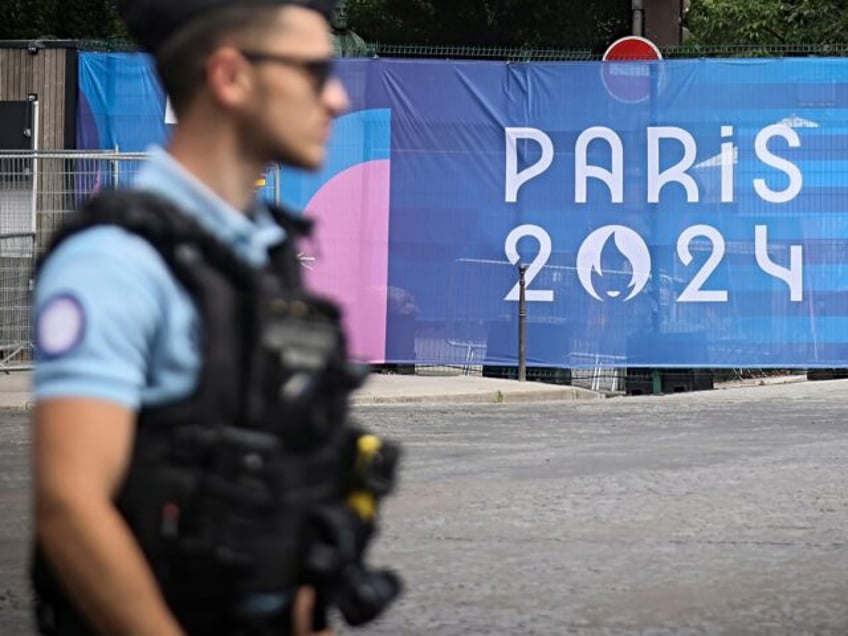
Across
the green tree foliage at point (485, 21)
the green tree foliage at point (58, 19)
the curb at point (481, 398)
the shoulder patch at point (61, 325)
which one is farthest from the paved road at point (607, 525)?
the green tree foliage at point (58, 19)

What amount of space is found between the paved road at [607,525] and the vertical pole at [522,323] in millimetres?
3163

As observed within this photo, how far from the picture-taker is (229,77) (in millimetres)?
2428

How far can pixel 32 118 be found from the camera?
817 inches

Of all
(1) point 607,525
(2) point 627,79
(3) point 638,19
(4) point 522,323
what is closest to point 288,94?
(1) point 607,525

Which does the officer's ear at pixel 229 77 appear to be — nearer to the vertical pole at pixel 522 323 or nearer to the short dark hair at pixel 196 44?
the short dark hair at pixel 196 44

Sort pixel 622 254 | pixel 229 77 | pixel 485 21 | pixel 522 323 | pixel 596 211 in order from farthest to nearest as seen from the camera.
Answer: pixel 485 21 → pixel 596 211 → pixel 622 254 → pixel 522 323 → pixel 229 77

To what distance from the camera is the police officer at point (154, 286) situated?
2.24 meters

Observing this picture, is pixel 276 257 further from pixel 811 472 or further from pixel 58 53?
pixel 58 53

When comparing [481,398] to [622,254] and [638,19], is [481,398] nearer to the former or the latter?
[622,254]

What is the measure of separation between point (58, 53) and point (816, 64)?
24.8ft

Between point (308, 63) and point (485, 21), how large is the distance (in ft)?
127

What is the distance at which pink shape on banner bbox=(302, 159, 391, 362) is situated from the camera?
1923 centimetres

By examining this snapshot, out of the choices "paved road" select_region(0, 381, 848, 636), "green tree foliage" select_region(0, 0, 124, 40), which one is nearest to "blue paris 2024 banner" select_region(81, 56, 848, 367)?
"paved road" select_region(0, 381, 848, 636)

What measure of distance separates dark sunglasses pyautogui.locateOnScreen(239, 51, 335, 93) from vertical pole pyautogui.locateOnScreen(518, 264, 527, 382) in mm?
16354
